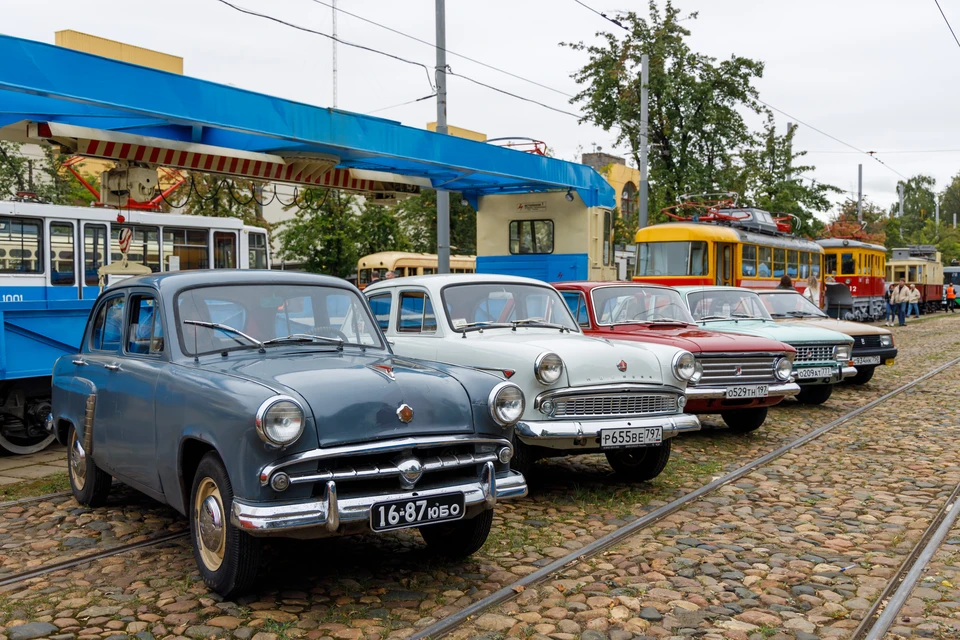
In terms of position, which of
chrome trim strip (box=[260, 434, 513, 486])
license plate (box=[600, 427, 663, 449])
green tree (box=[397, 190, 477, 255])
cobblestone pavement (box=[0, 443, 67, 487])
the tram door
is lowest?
cobblestone pavement (box=[0, 443, 67, 487])

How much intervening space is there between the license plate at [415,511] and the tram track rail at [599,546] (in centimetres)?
46

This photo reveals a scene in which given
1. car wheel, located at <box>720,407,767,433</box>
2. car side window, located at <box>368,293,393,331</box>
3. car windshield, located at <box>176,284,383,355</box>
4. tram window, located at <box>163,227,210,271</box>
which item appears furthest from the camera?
tram window, located at <box>163,227,210,271</box>

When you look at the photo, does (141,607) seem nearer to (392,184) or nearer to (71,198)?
(392,184)

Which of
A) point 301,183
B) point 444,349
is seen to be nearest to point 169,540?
point 444,349

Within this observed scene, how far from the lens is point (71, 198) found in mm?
32188

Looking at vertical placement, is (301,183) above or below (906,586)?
above

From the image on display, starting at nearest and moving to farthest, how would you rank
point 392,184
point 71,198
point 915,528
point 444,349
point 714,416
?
point 915,528, point 444,349, point 714,416, point 392,184, point 71,198

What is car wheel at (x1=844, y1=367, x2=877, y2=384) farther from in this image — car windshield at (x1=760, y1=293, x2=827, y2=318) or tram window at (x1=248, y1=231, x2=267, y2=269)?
tram window at (x1=248, y1=231, x2=267, y2=269)

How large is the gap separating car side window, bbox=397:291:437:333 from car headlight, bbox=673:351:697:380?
6.32ft

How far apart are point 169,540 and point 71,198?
29.4m

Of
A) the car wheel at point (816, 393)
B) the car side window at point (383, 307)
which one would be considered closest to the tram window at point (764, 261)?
the car wheel at point (816, 393)

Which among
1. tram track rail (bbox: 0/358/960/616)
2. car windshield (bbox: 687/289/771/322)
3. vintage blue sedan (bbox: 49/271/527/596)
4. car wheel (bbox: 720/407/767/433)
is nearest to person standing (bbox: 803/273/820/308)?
car windshield (bbox: 687/289/771/322)

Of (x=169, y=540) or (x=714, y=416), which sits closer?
(x=169, y=540)

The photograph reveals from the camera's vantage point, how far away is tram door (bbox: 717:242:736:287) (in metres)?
22.6
